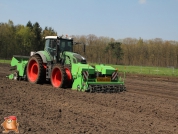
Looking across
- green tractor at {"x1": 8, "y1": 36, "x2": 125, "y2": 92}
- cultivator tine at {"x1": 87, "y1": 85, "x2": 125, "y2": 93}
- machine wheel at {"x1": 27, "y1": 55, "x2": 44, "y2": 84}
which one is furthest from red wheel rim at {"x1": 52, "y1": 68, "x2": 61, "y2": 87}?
cultivator tine at {"x1": 87, "y1": 85, "x2": 125, "y2": 93}

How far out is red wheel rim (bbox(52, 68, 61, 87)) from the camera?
37.3 feet

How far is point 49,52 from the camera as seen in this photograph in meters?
12.5

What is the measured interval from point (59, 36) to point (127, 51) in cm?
6274

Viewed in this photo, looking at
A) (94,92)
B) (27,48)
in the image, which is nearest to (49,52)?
(94,92)

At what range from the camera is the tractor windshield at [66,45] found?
12070mm

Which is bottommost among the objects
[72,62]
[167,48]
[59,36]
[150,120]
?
[150,120]

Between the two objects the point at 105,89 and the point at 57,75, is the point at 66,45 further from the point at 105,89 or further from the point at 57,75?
the point at 105,89

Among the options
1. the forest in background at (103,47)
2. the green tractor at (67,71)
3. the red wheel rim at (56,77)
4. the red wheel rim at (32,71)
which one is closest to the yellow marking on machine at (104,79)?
the green tractor at (67,71)

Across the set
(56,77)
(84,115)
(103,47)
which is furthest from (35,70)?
(103,47)

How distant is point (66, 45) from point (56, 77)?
173 cm

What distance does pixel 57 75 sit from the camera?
11492 mm

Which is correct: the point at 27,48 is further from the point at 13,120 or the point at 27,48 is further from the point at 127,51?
the point at 13,120

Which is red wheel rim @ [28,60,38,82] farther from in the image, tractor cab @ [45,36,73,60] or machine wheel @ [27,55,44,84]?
tractor cab @ [45,36,73,60]

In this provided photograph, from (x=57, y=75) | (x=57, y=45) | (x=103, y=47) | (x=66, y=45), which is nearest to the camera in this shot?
(x=57, y=75)
